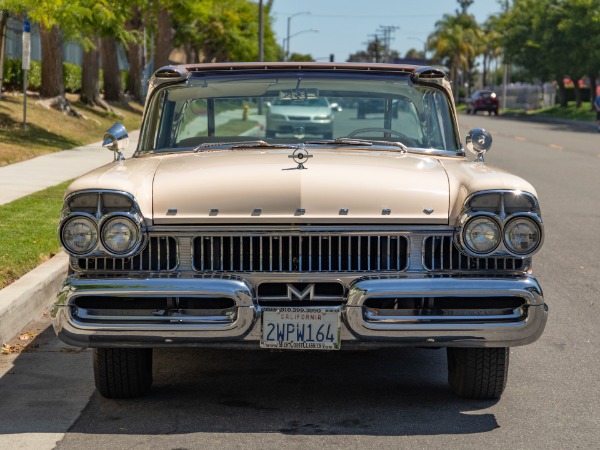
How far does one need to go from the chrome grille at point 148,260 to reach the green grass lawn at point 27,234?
3.02m

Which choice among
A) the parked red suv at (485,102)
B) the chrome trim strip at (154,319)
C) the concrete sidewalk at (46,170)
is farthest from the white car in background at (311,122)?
the parked red suv at (485,102)

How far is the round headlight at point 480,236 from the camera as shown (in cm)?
536

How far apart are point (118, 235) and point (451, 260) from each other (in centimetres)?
153

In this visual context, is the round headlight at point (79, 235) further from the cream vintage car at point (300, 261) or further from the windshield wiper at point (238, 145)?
the windshield wiper at point (238, 145)

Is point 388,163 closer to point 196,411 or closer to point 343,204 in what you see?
point 343,204

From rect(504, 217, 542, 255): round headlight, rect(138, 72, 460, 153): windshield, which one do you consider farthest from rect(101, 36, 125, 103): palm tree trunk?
→ rect(504, 217, 542, 255): round headlight

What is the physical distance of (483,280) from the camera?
5309 millimetres

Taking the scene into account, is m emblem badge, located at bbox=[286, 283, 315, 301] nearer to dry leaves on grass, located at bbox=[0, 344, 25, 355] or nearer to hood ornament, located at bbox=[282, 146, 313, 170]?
hood ornament, located at bbox=[282, 146, 313, 170]

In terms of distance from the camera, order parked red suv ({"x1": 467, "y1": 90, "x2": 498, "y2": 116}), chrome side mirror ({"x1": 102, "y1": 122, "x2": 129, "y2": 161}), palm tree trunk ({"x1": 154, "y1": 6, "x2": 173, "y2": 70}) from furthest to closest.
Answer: parked red suv ({"x1": 467, "y1": 90, "x2": 498, "y2": 116}) → palm tree trunk ({"x1": 154, "y1": 6, "x2": 173, "y2": 70}) → chrome side mirror ({"x1": 102, "y1": 122, "x2": 129, "y2": 161})

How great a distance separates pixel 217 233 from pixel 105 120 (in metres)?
29.4

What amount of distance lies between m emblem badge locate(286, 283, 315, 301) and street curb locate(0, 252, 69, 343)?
2591 millimetres

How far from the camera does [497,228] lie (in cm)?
537

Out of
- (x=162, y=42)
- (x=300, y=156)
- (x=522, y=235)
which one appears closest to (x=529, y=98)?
(x=162, y=42)

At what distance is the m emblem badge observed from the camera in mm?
5320
